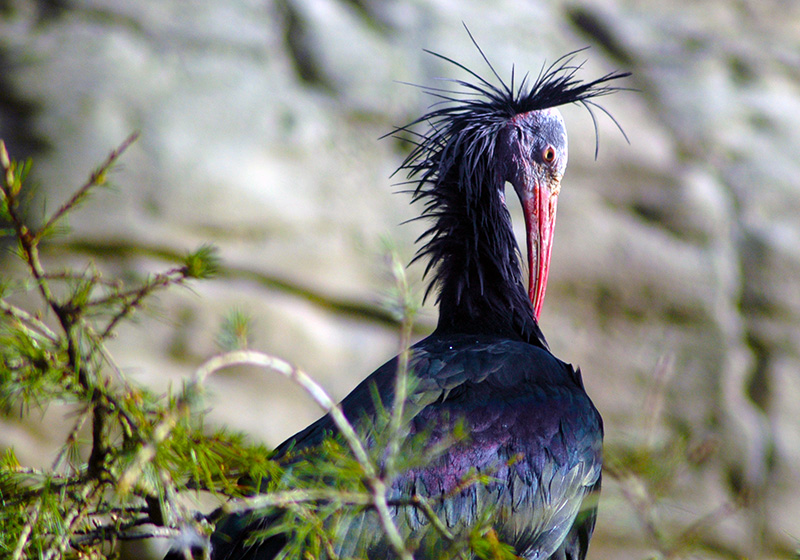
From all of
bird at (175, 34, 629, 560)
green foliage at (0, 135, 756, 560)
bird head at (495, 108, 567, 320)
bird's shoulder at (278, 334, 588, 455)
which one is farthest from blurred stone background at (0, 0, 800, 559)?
green foliage at (0, 135, 756, 560)

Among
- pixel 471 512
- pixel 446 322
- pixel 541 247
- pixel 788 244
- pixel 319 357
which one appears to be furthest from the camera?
pixel 788 244

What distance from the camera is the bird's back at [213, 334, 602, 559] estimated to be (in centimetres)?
166

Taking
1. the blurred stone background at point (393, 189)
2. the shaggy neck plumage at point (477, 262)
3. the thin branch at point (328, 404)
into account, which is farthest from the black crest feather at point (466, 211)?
the blurred stone background at point (393, 189)

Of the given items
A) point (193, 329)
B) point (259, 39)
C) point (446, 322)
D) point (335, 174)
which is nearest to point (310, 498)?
point (446, 322)

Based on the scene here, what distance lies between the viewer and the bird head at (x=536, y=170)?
2604 mm

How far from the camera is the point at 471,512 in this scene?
1.72 m

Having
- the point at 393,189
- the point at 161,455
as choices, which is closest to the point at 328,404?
the point at 161,455

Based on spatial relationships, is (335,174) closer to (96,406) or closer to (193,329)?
(193,329)

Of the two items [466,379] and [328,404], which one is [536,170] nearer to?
[466,379]

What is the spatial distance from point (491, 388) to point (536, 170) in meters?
1.03

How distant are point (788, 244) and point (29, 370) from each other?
4.72m

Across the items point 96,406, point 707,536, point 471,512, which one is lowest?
point 707,536

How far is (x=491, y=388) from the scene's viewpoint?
1887mm

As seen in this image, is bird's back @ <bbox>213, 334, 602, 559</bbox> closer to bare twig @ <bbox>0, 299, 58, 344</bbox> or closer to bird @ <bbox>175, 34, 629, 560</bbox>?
bird @ <bbox>175, 34, 629, 560</bbox>
